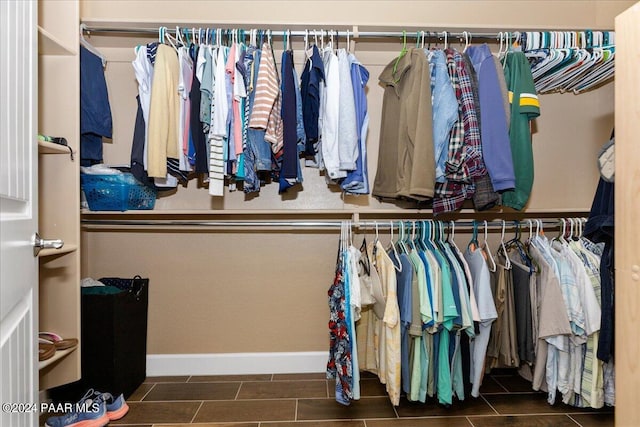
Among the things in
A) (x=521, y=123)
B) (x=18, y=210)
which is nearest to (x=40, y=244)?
(x=18, y=210)

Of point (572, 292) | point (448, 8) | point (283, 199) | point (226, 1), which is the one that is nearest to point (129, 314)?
point (283, 199)

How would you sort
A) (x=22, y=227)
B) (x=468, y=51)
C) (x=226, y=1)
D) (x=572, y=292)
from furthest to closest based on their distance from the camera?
(x=226, y=1), (x=468, y=51), (x=572, y=292), (x=22, y=227)

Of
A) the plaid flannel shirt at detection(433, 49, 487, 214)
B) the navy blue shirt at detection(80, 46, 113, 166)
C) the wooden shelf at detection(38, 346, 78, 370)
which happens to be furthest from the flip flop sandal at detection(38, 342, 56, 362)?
the plaid flannel shirt at detection(433, 49, 487, 214)

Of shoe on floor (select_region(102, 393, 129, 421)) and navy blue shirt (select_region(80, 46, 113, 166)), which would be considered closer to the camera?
shoe on floor (select_region(102, 393, 129, 421))

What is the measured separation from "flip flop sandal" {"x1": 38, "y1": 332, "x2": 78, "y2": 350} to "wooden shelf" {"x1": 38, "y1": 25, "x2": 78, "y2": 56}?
1.19 metres

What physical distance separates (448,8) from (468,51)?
1.84 ft

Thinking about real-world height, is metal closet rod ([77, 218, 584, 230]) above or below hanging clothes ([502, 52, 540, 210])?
below

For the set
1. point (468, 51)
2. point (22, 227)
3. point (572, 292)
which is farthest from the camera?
point (468, 51)

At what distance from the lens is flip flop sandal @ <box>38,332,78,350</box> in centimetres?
164

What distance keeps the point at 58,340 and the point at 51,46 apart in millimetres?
1219

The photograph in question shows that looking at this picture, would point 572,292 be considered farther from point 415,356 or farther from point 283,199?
point 283,199

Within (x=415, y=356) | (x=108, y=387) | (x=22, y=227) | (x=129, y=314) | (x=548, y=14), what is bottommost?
(x=108, y=387)

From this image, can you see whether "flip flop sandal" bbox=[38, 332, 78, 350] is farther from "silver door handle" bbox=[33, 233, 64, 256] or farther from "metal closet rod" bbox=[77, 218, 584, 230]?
"silver door handle" bbox=[33, 233, 64, 256]

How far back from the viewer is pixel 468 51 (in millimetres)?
1991
